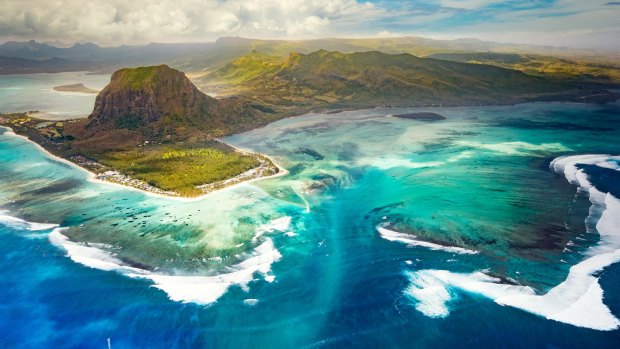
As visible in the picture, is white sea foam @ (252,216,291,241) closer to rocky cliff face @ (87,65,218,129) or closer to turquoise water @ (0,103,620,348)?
turquoise water @ (0,103,620,348)

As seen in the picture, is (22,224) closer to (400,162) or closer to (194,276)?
(194,276)

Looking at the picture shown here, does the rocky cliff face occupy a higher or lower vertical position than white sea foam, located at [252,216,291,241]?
higher

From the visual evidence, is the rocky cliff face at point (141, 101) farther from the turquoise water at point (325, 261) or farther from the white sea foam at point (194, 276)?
the white sea foam at point (194, 276)

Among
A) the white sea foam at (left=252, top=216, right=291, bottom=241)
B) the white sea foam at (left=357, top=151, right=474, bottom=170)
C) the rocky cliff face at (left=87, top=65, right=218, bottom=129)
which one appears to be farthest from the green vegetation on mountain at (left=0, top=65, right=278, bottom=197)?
the white sea foam at (left=357, top=151, right=474, bottom=170)

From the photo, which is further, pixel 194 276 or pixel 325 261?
pixel 325 261

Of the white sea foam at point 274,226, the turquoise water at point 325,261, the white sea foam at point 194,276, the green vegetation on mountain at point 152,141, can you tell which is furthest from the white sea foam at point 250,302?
the green vegetation on mountain at point 152,141

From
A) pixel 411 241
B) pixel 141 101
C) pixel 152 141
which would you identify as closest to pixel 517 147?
pixel 411 241

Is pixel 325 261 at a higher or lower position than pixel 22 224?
lower

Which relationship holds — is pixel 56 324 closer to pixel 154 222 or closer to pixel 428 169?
pixel 154 222
